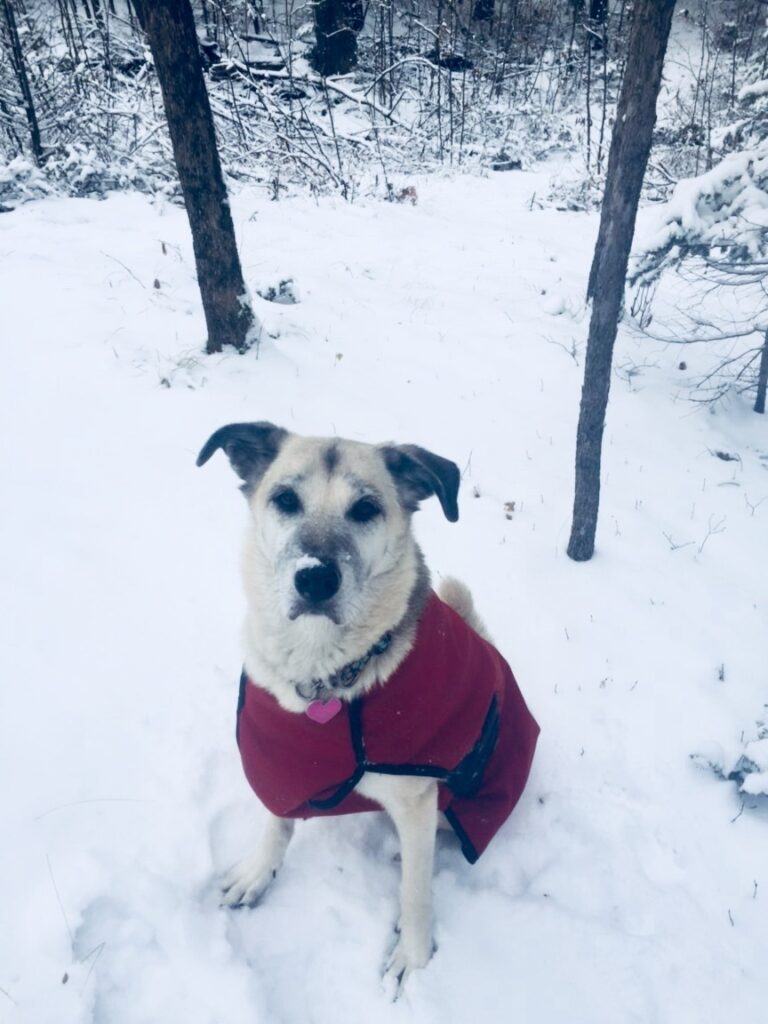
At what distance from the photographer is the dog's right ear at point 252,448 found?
2756 mm

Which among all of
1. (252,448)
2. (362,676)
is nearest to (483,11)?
(252,448)

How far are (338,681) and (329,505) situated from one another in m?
0.69

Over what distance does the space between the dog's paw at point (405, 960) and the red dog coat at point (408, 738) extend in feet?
1.24

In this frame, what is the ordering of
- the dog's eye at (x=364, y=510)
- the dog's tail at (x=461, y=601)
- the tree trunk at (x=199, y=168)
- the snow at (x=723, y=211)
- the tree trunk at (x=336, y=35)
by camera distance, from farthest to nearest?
1. the tree trunk at (x=336, y=35)
2. the snow at (x=723, y=211)
3. the tree trunk at (x=199, y=168)
4. the dog's tail at (x=461, y=601)
5. the dog's eye at (x=364, y=510)

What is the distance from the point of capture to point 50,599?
3689mm

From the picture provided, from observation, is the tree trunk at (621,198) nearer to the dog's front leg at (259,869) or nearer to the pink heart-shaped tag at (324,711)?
the pink heart-shaped tag at (324,711)

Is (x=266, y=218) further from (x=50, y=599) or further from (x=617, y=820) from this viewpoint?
(x=617, y=820)

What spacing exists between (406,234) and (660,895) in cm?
1055

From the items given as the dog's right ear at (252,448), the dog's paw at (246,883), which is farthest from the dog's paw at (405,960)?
the dog's right ear at (252,448)

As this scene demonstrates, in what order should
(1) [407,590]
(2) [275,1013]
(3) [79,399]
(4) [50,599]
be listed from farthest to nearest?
(3) [79,399] < (4) [50,599] < (1) [407,590] < (2) [275,1013]

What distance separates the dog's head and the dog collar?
0.16 meters

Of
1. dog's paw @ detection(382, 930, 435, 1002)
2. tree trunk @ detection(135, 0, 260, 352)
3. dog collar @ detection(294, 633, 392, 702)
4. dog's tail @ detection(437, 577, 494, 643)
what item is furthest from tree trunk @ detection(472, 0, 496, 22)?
dog's paw @ detection(382, 930, 435, 1002)

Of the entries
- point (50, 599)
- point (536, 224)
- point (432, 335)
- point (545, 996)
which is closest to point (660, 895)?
point (545, 996)

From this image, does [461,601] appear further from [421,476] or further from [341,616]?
[341,616]
